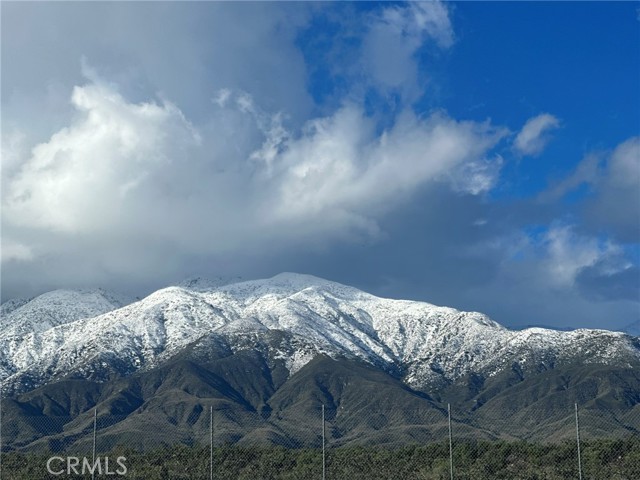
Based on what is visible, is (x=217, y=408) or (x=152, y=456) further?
(x=217, y=408)

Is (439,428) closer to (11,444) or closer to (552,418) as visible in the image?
(552,418)

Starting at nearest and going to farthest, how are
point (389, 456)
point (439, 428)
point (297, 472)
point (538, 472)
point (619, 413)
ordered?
point (538, 472), point (297, 472), point (389, 456), point (439, 428), point (619, 413)

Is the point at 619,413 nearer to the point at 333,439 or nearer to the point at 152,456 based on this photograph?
the point at 333,439

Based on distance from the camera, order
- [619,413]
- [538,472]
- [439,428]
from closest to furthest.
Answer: [538,472] → [439,428] → [619,413]

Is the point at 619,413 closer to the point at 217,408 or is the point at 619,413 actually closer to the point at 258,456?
the point at 217,408

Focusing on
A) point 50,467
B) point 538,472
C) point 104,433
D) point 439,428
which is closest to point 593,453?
point 538,472

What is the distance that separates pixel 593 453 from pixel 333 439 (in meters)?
128

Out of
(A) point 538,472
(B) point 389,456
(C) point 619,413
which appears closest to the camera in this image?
(A) point 538,472

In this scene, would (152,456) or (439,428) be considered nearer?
(152,456)

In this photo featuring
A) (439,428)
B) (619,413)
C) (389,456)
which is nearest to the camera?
(389,456)

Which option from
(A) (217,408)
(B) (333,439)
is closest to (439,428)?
(B) (333,439)

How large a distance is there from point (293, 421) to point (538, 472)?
151m

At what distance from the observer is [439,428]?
171 m

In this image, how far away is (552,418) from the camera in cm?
18838
